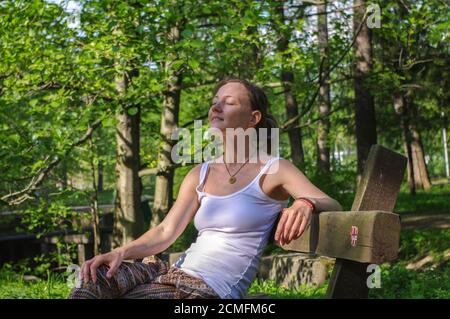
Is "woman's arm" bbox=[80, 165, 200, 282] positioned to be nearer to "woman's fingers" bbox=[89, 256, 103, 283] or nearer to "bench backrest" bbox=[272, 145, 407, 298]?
"woman's fingers" bbox=[89, 256, 103, 283]

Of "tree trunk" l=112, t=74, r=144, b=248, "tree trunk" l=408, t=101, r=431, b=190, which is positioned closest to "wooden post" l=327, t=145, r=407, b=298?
"tree trunk" l=112, t=74, r=144, b=248

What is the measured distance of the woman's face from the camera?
2926 millimetres

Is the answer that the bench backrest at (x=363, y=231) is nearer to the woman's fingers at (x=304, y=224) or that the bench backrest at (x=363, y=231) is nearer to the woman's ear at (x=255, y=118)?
the woman's fingers at (x=304, y=224)

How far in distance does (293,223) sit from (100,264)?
0.72 metres

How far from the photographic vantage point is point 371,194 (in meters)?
2.46

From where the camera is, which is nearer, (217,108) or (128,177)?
(217,108)

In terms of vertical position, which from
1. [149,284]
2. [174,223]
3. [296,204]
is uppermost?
[296,204]

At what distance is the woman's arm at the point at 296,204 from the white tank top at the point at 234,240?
0.10m

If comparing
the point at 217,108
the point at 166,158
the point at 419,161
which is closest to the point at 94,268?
the point at 217,108

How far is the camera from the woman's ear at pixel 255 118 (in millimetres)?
2980

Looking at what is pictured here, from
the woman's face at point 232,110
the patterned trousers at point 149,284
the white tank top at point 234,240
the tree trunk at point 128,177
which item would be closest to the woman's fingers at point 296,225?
the white tank top at point 234,240

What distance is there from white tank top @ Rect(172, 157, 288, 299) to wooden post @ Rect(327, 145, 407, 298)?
15.8 inches

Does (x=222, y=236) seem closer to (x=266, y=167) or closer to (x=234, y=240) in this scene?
(x=234, y=240)

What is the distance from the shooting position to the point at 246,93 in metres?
2.98
